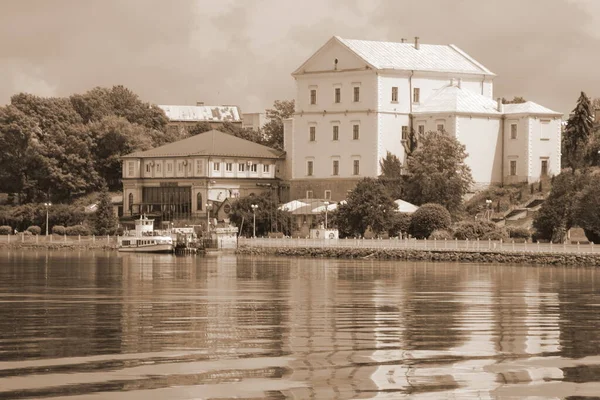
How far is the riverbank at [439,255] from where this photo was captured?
69625 mm

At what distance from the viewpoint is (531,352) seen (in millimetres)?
27312

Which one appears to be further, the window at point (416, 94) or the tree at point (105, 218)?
the tree at point (105, 218)

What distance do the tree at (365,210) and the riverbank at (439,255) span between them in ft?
16.1

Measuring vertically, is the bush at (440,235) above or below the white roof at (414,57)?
below

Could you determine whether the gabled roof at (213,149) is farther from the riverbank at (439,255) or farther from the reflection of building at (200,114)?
the reflection of building at (200,114)

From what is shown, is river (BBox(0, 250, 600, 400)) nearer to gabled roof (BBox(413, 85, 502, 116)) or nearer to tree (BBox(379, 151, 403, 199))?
tree (BBox(379, 151, 403, 199))

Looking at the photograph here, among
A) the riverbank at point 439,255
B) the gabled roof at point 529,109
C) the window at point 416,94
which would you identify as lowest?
the riverbank at point 439,255

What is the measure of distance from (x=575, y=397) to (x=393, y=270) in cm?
4141

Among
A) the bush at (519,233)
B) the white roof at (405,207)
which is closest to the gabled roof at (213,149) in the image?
the white roof at (405,207)

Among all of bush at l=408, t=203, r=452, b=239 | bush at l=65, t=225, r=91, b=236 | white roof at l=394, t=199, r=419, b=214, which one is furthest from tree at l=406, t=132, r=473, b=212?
bush at l=65, t=225, r=91, b=236

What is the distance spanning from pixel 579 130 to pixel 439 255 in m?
20.0

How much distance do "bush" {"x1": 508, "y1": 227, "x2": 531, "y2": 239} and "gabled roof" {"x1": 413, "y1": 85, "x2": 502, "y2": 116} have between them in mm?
16513

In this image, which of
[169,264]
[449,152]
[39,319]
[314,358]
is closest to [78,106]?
[449,152]

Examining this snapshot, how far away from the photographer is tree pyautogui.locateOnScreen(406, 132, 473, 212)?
90.6 m
